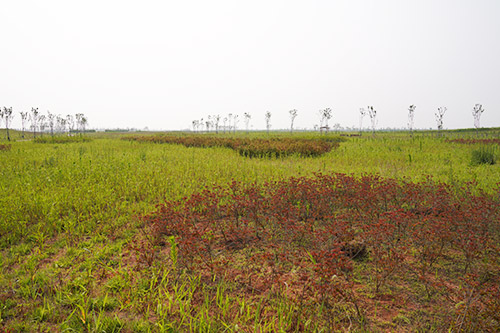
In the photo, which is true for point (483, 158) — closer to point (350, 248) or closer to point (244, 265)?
point (350, 248)

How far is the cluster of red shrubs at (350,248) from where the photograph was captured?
2.69 meters

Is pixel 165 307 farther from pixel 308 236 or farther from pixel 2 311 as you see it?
pixel 308 236

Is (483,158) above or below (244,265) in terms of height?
above

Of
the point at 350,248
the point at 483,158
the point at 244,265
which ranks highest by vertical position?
the point at 483,158

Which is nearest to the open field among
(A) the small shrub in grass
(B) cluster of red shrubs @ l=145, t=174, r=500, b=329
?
(B) cluster of red shrubs @ l=145, t=174, r=500, b=329

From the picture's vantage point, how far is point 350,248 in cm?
356

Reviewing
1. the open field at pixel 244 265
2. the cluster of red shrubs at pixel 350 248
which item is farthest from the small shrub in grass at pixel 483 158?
the cluster of red shrubs at pixel 350 248

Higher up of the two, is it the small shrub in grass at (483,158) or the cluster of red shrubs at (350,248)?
the small shrub in grass at (483,158)

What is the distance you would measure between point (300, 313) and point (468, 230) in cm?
358

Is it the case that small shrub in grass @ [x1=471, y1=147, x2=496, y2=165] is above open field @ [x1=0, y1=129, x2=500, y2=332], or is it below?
above

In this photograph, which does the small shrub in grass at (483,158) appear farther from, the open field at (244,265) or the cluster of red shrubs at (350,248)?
the cluster of red shrubs at (350,248)

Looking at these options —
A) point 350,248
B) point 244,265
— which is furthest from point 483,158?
point 244,265

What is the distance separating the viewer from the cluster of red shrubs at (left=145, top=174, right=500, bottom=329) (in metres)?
2.69

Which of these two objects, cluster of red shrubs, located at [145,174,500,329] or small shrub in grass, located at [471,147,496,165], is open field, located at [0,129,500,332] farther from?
small shrub in grass, located at [471,147,496,165]
